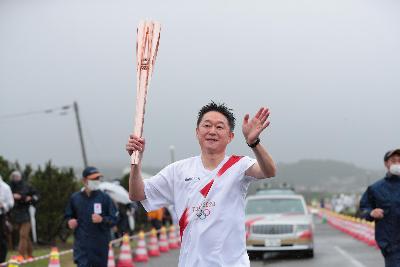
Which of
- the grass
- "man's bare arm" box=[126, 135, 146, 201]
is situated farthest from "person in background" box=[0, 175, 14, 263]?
"man's bare arm" box=[126, 135, 146, 201]

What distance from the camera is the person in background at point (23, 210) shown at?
695 inches

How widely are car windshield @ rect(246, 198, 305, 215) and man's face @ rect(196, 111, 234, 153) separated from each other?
15879 mm

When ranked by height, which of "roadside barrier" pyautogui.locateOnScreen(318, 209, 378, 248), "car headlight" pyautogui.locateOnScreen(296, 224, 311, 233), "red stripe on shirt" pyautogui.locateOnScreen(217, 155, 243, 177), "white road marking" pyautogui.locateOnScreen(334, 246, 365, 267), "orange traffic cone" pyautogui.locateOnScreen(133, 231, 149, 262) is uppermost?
"red stripe on shirt" pyautogui.locateOnScreen(217, 155, 243, 177)

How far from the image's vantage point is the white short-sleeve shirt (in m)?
5.37

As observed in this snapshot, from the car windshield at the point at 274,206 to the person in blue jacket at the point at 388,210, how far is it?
11348 mm

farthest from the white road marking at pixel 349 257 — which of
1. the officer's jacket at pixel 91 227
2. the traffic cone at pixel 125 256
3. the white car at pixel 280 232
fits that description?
the officer's jacket at pixel 91 227

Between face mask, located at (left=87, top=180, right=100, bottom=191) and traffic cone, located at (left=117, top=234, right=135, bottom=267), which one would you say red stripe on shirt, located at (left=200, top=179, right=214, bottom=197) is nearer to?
face mask, located at (left=87, top=180, right=100, bottom=191)

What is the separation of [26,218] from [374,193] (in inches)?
377

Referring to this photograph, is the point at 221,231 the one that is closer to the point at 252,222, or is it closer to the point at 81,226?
the point at 81,226

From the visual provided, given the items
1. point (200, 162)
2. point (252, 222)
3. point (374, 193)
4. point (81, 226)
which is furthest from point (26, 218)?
point (200, 162)

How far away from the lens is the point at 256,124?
16.8ft

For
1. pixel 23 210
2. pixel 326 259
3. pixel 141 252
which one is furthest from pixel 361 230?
pixel 23 210

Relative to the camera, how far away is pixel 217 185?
5457 millimetres

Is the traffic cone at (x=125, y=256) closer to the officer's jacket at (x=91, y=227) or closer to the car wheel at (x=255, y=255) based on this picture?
the car wheel at (x=255, y=255)
